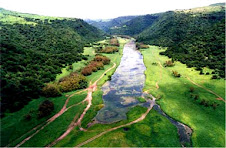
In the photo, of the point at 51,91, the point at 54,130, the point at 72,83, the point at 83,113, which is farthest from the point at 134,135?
the point at 72,83

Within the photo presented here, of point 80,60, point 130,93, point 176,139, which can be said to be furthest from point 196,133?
A: point 80,60

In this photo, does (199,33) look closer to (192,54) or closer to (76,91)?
(192,54)

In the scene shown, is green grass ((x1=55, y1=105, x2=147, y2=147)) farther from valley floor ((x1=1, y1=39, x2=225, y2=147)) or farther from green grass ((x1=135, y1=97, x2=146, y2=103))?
green grass ((x1=135, y1=97, x2=146, y2=103))

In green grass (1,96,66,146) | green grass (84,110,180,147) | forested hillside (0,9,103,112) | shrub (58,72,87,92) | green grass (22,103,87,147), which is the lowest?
green grass (84,110,180,147)

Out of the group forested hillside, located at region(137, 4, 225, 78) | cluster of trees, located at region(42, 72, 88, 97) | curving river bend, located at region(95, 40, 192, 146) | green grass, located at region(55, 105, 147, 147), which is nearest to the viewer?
green grass, located at region(55, 105, 147, 147)

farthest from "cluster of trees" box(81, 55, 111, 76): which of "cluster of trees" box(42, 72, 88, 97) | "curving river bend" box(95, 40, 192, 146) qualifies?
"curving river bend" box(95, 40, 192, 146)

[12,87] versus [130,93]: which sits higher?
[12,87]
